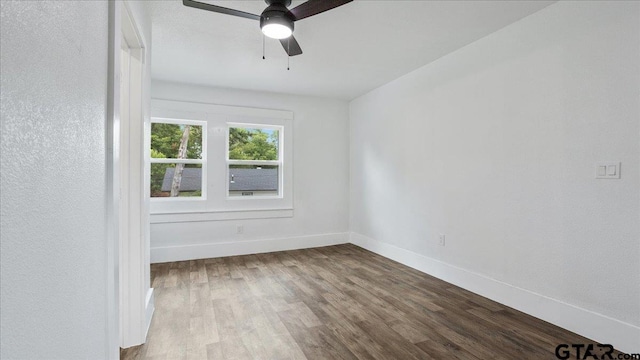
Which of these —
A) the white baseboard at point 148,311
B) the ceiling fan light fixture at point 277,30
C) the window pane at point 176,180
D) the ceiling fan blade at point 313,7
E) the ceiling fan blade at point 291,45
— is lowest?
the white baseboard at point 148,311

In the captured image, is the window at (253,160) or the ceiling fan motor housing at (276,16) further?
the window at (253,160)

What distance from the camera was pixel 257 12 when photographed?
2.57 m

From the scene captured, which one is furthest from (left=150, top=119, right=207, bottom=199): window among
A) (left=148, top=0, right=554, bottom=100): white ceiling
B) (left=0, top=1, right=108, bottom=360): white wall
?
(left=0, top=1, right=108, bottom=360): white wall

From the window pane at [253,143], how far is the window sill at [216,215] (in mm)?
863

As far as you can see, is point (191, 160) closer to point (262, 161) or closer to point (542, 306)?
point (262, 161)

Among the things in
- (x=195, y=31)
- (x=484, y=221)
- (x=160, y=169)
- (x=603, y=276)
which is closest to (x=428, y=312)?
(x=484, y=221)

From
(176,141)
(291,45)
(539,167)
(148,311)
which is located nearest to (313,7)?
(291,45)

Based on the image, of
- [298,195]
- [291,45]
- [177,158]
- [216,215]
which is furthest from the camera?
[298,195]

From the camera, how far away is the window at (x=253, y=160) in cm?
473

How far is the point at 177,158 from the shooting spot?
14.4 ft

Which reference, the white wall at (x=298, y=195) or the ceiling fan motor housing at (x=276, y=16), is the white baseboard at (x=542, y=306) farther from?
the ceiling fan motor housing at (x=276, y=16)

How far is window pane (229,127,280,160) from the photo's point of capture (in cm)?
474

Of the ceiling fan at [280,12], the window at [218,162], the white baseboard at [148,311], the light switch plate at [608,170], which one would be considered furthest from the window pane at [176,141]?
the light switch plate at [608,170]

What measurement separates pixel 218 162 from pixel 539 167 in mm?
3912
